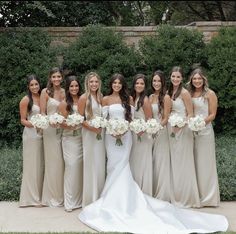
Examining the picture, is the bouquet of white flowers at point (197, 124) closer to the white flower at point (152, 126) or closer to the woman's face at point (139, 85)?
the white flower at point (152, 126)

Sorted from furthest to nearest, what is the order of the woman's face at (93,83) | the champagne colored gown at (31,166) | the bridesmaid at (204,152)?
the champagne colored gown at (31,166)
the bridesmaid at (204,152)
the woman's face at (93,83)

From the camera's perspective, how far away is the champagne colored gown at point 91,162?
287 inches

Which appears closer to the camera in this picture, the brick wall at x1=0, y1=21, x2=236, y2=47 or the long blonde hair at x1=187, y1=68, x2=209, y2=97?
the long blonde hair at x1=187, y1=68, x2=209, y2=97

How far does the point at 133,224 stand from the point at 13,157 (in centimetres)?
438

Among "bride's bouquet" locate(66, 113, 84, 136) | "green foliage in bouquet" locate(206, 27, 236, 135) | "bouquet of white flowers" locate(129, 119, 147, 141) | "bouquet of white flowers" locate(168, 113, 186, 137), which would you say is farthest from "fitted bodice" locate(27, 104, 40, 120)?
"green foliage in bouquet" locate(206, 27, 236, 135)

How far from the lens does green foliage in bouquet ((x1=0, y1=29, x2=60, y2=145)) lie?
1113 cm

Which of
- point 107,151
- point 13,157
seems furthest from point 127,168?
point 13,157

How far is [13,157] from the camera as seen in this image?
32.2 ft

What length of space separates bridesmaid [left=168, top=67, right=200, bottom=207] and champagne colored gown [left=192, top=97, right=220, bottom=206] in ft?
0.42

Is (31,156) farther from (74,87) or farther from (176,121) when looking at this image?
(176,121)

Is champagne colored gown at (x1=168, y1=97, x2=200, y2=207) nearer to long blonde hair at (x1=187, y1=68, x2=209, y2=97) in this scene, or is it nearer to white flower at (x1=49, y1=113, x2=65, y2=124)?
long blonde hair at (x1=187, y1=68, x2=209, y2=97)

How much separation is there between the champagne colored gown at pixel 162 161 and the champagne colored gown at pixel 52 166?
1.57 meters

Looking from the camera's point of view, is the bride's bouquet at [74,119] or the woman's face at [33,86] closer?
the bride's bouquet at [74,119]

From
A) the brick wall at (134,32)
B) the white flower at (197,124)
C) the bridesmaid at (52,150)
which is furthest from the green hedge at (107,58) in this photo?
the white flower at (197,124)
